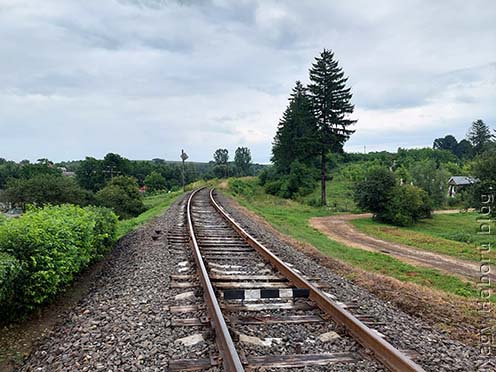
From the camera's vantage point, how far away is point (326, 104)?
33375 mm

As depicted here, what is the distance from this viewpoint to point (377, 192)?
1079 inches

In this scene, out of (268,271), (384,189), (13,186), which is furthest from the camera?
(13,186)

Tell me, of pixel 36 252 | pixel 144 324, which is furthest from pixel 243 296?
pixel 36 252

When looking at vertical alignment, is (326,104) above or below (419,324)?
above

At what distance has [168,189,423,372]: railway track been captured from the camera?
125 inches

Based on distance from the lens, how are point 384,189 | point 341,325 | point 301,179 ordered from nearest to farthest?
point 341,325
point 384,189
point 301,179

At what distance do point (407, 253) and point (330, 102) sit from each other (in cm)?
2137

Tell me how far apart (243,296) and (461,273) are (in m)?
9.79

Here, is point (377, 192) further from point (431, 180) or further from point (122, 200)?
point (122, 200)

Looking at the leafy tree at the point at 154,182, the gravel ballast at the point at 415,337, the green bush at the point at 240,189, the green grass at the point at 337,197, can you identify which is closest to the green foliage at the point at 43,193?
the green bush at the point at 240,189

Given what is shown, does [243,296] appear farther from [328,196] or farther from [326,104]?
[328,196]

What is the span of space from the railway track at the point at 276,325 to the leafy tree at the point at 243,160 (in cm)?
11579

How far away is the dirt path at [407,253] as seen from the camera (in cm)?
1207

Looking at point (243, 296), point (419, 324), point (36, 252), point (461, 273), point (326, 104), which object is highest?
point (326, 104)
